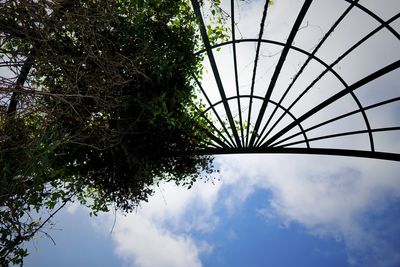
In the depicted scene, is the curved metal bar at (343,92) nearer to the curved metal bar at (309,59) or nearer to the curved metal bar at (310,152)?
the curved metal bar at (310,152)

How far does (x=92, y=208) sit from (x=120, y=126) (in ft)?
10.5

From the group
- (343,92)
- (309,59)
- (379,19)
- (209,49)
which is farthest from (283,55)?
(379,19)

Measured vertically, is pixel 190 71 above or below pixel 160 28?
below

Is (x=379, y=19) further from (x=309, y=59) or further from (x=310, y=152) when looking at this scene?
(x=310, y=152)

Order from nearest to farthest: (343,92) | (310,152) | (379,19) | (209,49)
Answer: (379,19)
(343,92)
(209,49)
(310,152)

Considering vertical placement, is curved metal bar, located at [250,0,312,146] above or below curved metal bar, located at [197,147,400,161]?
above

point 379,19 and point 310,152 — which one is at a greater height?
point 379,19

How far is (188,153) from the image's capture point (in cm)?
801

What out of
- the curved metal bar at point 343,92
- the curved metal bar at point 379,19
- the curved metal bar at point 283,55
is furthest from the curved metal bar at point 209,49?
the curved metal bar at point 379,19

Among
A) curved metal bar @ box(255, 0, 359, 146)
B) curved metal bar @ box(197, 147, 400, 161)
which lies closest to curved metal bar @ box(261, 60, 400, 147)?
curved metal bar @ box(197, 147, 400, 161)

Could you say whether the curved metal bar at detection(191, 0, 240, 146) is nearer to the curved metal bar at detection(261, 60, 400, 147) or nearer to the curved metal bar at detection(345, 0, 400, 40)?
the curved metal bar at detection(261, 60, 400, 147)

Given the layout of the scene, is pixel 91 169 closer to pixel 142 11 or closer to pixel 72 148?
pixel 72 148

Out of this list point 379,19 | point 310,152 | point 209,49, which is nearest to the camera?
point 379,19

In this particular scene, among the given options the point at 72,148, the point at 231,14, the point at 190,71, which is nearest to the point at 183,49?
the point at 190,71
